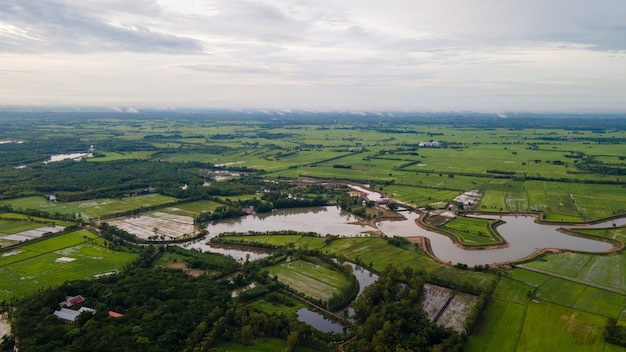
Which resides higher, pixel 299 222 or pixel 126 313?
pixel 126 313

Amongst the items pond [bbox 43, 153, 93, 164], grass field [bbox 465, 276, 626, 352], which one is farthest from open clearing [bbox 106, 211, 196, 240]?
pond [bbox 43, 153, 93, 164]

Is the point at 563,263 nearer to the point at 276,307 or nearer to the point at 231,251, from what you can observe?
the point at 276,307

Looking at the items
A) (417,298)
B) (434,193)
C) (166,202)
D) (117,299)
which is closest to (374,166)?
(434,193)

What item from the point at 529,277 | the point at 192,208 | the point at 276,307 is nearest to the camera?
the point at 276,307

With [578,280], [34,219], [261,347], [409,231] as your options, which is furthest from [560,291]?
[34,219]

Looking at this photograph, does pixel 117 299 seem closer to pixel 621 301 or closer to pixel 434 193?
pixel 621 301

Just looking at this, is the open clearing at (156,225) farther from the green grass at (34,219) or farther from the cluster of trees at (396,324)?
the cluster of trees at (396,324)
